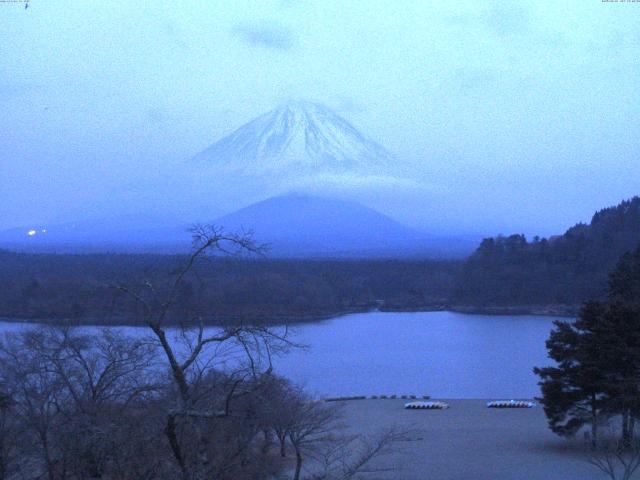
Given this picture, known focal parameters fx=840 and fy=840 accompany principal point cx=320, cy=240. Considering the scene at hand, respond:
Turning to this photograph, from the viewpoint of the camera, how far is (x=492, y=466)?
342 inches

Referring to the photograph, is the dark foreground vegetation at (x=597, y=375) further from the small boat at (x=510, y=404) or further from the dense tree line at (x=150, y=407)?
the dense tree line at (x=150, y=407)

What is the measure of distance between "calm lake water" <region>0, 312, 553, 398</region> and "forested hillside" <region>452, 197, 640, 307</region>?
571 centimetres

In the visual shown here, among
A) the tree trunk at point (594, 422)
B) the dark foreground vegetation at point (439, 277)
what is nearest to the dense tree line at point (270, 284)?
the dark foreground vegetation at point (439, 277)

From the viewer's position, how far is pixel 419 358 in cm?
1978

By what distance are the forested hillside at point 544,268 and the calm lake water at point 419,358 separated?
5.71 metres

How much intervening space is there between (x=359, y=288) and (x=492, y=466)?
30836 millimetres

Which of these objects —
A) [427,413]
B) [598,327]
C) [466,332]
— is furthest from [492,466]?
[466,332]

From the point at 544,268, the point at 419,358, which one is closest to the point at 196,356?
the point at 419,358

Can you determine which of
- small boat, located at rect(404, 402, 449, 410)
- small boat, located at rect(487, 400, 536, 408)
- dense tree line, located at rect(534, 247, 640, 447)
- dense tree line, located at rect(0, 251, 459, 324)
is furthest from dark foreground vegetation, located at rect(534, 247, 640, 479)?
dense tree line, located at rect(0, 251, 459, 324)

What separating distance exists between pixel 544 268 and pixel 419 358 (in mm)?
18861

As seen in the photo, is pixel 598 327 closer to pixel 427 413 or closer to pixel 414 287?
pixel 427 413

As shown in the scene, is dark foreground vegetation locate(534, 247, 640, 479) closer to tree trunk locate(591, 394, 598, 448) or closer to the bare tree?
tree trunk locate(591, 394, 598, 448)

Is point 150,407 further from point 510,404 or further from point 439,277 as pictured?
point 439,277

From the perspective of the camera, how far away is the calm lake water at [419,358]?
51.0 feet
